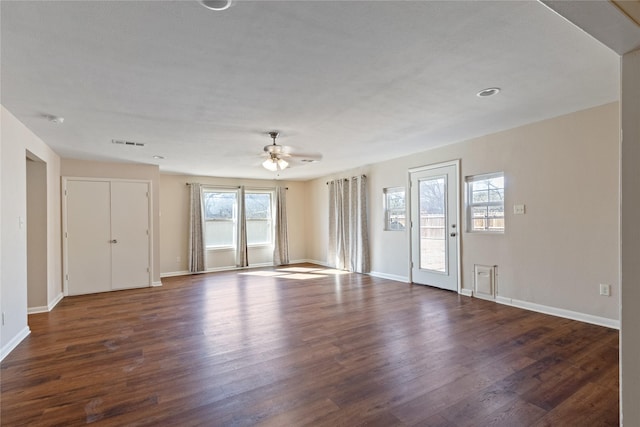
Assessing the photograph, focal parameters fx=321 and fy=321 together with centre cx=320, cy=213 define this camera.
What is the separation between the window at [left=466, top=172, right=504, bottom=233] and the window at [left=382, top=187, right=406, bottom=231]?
4.72 ft

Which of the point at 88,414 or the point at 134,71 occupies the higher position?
the point at 134,71

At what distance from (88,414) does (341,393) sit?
1.67 m

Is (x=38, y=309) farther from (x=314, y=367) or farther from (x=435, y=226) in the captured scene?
(x=435, y=226)

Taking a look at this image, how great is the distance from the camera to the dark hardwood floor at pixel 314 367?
6.74 feet

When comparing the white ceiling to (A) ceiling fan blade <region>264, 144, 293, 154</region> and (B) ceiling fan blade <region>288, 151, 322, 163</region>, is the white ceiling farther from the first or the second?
(B) ceiling fan blade <region>288, 151, 322, 163</region>

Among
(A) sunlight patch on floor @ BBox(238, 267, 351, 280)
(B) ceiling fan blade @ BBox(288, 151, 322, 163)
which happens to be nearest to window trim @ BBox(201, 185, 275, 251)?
(A) sunlight patch on floor @ BBox(238, 267, 351, 280)

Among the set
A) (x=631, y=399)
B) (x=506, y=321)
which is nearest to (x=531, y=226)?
(x=506, y=321)

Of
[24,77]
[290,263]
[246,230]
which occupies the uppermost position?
[24,77]

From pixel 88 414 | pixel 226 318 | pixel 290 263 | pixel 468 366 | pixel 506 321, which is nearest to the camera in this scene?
pixel 88 414

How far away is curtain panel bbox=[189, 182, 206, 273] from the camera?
7.57 meters

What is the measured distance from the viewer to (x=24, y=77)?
2.46 metres

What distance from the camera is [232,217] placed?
328 inches

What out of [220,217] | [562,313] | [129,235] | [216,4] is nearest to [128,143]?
[129,235]

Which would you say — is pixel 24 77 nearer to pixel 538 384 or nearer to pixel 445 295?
pixel 538 384
